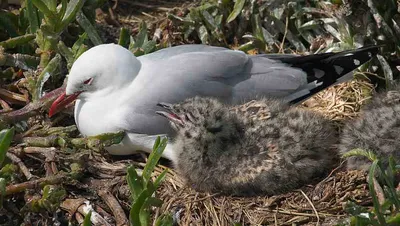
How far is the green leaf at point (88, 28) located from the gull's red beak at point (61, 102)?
2.67ft

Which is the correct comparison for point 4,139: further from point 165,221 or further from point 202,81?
point 202,81

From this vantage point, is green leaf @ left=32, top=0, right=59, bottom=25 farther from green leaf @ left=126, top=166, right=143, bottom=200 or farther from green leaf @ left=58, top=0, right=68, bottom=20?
green leaf @ left=126, top=166, right=143, bottom=200

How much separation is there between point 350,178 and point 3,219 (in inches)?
81.0

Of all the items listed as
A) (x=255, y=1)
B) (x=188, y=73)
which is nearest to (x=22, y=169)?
(x=188, y=73)

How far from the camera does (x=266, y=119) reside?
15.7 feet

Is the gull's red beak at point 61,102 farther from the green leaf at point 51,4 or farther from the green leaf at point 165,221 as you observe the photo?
the green leaf at point 165,221

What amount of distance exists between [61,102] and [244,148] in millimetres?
1303

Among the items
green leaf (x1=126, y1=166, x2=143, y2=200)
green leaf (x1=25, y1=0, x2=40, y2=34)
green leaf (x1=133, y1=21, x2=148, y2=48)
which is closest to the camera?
green leaf (x1=126, y1=166, x2=143, y2=200)

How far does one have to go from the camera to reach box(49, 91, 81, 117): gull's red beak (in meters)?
5.20

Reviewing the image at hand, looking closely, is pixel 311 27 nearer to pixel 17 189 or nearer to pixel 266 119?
pixel 266 119

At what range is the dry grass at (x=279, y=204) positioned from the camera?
459cm

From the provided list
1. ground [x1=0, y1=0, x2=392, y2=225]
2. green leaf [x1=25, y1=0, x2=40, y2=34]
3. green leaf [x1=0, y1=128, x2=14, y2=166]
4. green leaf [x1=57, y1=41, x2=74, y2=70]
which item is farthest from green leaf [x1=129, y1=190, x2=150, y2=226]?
green leaf [x1=25, y1=0, x2=40, y2=34]

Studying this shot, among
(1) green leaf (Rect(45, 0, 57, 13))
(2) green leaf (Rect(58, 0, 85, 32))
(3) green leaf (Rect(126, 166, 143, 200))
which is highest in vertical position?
(1) green leaf (Rect(45, 0, 57, 13))

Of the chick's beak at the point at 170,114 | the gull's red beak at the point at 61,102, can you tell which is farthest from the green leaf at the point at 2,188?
the chick's beak at the point at 170,114
